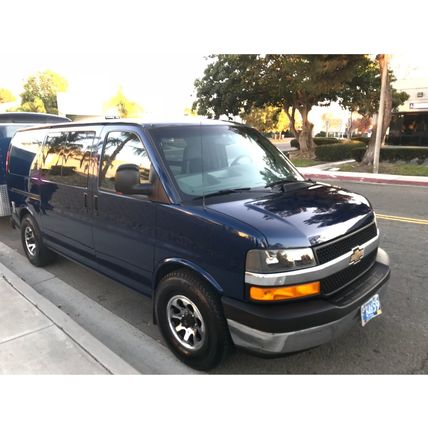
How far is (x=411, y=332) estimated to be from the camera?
3309mm

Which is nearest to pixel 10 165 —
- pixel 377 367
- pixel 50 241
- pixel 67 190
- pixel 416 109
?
pixel 50 241

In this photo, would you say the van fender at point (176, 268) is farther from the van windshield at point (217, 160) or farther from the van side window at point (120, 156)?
the van side window at point (120, 156)

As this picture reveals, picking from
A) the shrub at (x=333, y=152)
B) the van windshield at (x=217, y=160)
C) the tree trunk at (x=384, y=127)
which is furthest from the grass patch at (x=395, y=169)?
the van windshield at (x=217, y=160)

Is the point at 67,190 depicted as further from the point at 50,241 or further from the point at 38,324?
the point at 38,324

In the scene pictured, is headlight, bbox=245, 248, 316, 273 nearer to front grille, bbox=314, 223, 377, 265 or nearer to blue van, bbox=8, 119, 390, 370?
blue van, bbox=8, 119, 390, 370

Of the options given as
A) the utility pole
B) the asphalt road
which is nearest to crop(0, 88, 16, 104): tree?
the utility pole

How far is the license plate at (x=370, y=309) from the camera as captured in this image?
2.67 meters

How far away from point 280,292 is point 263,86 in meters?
19.9

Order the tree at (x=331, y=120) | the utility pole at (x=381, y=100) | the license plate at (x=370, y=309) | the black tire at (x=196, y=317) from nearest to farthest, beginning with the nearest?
the black tire at (x=196, y=317), the license plate at (x=370, y=309), the utility pole at (x=381, y=100), the tree at (x=331, y=120)

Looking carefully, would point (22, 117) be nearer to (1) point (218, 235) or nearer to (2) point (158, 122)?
(2) point (158, 122)

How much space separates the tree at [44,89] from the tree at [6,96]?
18.7m

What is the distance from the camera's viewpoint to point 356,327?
11.0ft

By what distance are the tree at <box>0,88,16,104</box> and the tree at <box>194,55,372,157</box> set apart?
7448cm

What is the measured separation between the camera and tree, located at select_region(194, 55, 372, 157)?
1530 centimetres
